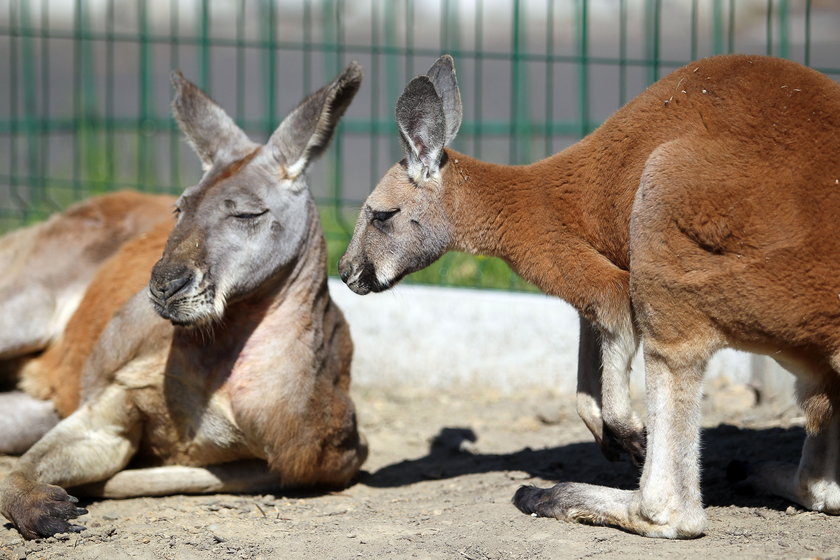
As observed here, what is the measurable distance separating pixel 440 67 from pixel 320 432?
1681mm

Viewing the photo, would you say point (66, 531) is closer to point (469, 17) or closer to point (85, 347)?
point (85, 347)

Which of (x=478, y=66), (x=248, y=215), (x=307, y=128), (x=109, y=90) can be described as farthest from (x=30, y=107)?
(x=248, y=215)

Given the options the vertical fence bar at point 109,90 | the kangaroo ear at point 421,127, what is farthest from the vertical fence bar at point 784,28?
the vertical fence bar at point 109,90

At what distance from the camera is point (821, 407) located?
4141 millimetres

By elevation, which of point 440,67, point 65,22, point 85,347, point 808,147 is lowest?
point 85,347

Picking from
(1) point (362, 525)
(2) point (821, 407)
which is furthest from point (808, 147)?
(1) point (362, 525)

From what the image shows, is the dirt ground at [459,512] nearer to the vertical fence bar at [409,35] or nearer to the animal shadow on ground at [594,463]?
the animal shadow on ground at [594,463]

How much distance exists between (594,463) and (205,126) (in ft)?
8.11

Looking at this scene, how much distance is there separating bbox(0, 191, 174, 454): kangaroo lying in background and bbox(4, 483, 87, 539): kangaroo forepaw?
3.87ft

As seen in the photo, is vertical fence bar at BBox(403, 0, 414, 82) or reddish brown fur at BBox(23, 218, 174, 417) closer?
reddish brown fur at BBox(23, 218, 174, 417)

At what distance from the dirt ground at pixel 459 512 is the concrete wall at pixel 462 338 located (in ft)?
1.32

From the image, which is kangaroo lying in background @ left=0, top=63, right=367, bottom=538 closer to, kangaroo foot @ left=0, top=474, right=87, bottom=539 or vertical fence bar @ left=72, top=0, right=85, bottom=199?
kangaroo foot @ left=0, top=474, right=87, bottom=539

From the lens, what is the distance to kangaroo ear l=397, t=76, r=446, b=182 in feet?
14.8

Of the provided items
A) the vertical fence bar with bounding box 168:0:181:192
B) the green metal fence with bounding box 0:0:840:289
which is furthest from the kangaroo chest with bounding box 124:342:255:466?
the vertical fence bar with bounding box 168:0:181:192
